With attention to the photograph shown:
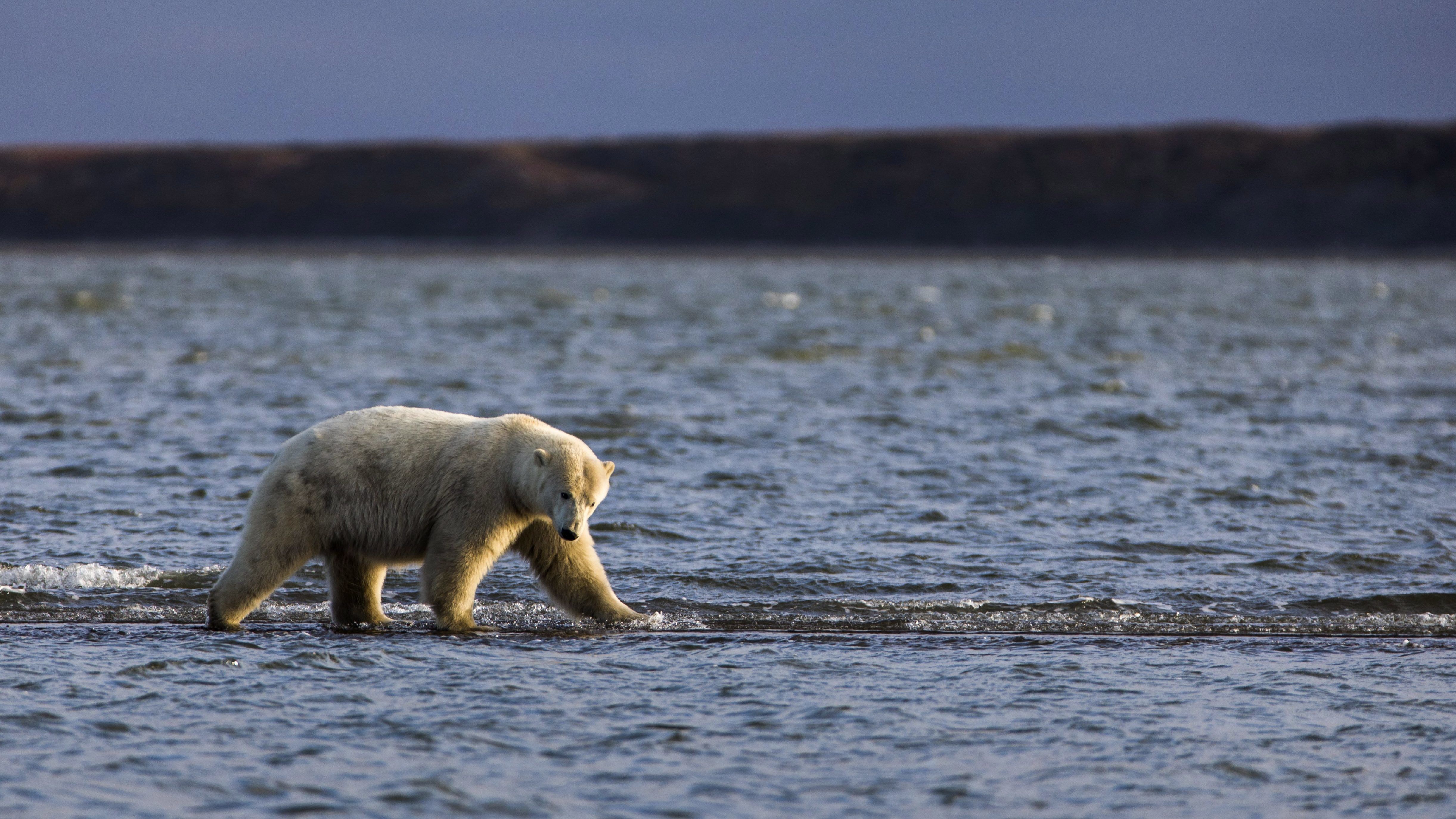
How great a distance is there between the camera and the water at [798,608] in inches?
220

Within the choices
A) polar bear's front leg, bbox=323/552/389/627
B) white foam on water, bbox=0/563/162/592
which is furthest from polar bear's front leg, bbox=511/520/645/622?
white foam on water, bbox=0/563/162/592

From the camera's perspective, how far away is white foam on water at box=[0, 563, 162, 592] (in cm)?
866

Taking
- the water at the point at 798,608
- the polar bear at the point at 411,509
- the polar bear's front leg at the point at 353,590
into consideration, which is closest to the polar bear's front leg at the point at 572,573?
the polar bear at the point at 411,509

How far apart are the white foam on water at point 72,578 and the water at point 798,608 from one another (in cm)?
2

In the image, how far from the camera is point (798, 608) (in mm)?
8586

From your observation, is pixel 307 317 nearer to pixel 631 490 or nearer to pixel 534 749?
pixel 631 490

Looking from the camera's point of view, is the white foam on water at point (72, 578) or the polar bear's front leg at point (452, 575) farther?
the white foam on water at point (72, 578)

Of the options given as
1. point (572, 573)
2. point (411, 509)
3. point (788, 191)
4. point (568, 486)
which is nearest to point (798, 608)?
point (572, 573)

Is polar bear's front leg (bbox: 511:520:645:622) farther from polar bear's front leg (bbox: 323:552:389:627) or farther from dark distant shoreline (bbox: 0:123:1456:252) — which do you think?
dark distant shoreline (bbox: 0:123:1456:252)

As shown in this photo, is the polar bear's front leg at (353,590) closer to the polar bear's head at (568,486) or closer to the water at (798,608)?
the water at (798,608)

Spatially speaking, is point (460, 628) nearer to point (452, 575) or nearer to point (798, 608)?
point (452, 575)

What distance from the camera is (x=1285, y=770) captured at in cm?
573

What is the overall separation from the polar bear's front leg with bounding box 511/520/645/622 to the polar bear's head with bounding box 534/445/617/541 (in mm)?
403

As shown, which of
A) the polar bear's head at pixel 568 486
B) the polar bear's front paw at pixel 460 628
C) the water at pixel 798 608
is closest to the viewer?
the water at pixel 798 608
